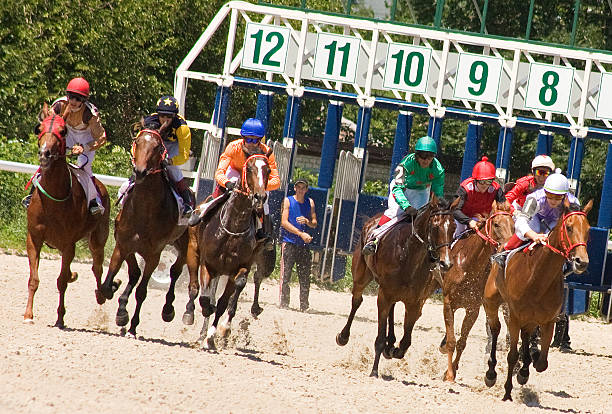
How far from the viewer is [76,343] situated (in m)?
8.43

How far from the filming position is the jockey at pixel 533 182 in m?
10.8

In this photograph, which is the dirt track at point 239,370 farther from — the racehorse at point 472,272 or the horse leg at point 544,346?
the racehorse at point 472,272

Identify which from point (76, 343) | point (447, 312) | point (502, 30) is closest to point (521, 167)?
point (502, 30)

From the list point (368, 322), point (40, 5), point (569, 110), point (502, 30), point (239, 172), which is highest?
point (502, 30)

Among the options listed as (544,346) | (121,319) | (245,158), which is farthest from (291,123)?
(544,346)

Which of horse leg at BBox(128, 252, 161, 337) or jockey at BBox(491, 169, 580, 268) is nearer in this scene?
jockey at BBox(491, 169, 580, 268)

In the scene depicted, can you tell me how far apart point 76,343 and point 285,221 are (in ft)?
20.7

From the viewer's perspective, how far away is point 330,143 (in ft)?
48.7

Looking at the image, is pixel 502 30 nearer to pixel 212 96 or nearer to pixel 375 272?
pixel 212 96

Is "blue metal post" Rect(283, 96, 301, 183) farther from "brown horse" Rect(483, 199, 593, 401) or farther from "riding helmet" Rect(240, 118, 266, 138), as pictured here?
"brown horse" Rect(483, 199, 593, 401)

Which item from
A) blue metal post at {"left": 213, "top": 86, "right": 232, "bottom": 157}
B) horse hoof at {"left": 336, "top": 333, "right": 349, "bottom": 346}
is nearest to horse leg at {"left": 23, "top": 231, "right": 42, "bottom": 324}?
horse hoof at {"left": 336, "top": 333, "right": 349, "bottom": 346}

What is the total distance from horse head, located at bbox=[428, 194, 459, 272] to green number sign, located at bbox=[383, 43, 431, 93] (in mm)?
5455

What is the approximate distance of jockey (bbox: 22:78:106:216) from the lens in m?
9.91

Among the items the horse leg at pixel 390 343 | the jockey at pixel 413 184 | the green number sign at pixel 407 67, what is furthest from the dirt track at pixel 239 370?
the green number sign at pixel 407 67
